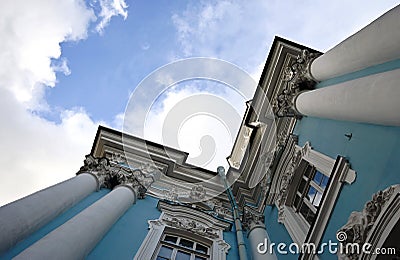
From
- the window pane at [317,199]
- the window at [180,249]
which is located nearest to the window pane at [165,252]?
the window at [180,249]

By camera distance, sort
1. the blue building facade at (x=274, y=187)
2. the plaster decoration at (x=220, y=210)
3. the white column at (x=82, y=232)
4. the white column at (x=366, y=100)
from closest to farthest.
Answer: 1. the white column at (x=366, y=100)
2. the blue building facade at (x=274, y=187)
3. the white column at (x=82, y=232)
4. the plaster decoration at (x=220, y=210)

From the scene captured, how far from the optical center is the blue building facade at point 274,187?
251 inches

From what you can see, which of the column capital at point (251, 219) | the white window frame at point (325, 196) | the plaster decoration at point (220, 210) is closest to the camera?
the white window frame at point (325, 196)

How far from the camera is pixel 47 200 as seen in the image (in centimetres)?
855

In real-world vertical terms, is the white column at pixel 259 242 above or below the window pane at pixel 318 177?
below

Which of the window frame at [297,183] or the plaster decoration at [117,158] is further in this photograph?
the plaster decoration at [117,158]

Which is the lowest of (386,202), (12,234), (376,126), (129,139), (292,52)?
(12,234)

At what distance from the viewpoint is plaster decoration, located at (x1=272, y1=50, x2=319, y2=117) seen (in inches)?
477

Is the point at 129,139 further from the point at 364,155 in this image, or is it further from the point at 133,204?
the point at 364,155

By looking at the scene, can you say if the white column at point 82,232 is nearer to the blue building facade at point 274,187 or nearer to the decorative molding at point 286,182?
the blue building facade at point 274,187

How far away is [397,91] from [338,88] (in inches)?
115

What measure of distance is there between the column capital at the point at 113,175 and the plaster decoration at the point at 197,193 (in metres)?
1.79

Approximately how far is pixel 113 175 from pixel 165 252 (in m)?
3.71

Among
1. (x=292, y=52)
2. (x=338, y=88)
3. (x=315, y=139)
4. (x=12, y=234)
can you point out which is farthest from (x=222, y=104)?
(x=12, y=234)
